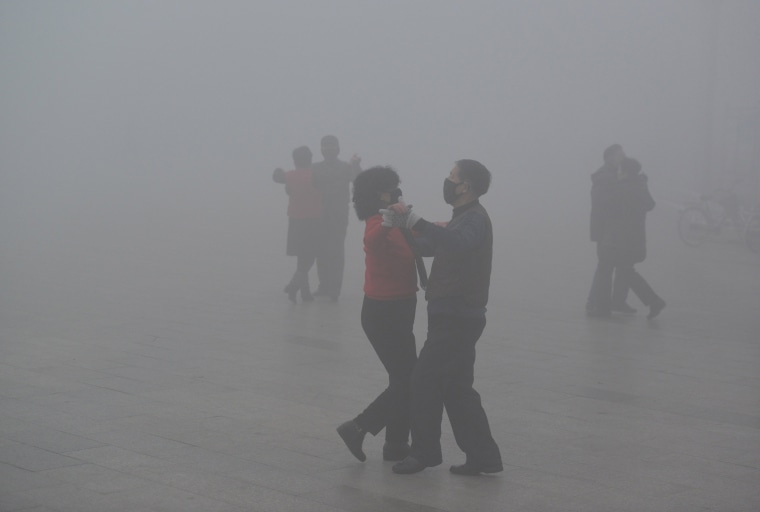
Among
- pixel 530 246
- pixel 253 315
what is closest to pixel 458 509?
pixel 253 315

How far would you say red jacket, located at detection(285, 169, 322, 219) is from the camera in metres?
12.7

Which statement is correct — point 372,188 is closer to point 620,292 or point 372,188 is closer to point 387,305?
point 387,305

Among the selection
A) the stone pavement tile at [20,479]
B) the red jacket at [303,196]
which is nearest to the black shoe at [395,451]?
the stone pavement tile at [20,479]

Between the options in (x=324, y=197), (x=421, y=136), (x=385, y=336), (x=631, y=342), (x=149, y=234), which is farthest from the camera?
(x=421, y=136)

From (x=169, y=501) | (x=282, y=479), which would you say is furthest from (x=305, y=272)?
(x=169, y=501)

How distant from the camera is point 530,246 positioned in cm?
2153

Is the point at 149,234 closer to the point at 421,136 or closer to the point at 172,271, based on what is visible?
the point at 172,271

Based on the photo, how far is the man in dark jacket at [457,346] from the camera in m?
5.29

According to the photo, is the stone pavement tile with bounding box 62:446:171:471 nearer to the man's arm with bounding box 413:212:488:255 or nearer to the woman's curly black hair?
the woman's curly black hair

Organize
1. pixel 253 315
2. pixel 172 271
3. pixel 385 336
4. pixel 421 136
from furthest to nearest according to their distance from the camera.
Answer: pixel 421 136 → pixel 172 271 → pixel 253 315 → pixel 385 336

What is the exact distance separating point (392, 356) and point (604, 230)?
6716mm

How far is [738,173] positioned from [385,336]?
24.0m

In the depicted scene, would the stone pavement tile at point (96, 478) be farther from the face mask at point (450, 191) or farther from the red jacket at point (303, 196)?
the red jacket at point (303, 196)

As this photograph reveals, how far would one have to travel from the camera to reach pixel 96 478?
16.5 ft
